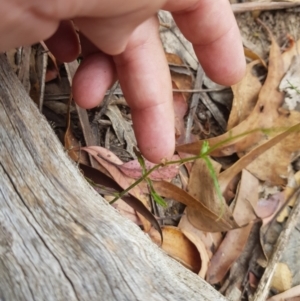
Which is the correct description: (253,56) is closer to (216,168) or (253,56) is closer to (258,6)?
(258,6)

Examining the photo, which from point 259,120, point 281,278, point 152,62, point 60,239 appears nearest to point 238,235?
point 281,278

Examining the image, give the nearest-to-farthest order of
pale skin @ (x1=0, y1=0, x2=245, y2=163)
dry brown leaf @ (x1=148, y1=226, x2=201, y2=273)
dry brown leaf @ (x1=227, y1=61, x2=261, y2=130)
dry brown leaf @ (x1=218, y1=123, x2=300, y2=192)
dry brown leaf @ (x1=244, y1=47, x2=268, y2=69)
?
pale skin @ (x1=0, y1=0, x2=245, y2=163) < dry brown leaf @ (x1=148, y1=226, x2=201, y2=273) < dry brown leaf @ (x1=218, y1=123, x2=300, y2=192) < dry brown leaf @ (x1=227, y1=61, x2=261, y2=130) < dry brown leaf @ (x1=244, y1=47, x2=268, y2=69)

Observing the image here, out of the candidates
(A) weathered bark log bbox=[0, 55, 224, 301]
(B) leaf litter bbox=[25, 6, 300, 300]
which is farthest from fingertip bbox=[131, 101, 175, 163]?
(A) weathered bark log bbox=[0, 55, 224, 301]

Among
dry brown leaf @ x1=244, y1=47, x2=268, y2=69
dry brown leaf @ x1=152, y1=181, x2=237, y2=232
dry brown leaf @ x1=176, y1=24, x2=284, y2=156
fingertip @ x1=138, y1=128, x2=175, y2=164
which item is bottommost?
dry brown leaf @ x1=152, y1=181, x2=237, y2=232

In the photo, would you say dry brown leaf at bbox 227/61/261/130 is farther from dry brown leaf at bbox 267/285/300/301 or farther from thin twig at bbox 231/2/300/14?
dry brown leaf at bbox 267/285/300/301

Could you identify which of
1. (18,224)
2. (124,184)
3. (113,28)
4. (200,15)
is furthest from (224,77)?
(18,224)

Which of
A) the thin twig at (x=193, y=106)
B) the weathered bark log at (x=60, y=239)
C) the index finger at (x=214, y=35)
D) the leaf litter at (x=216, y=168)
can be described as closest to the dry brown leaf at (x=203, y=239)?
the leaf litter at (x=216, y=168)
